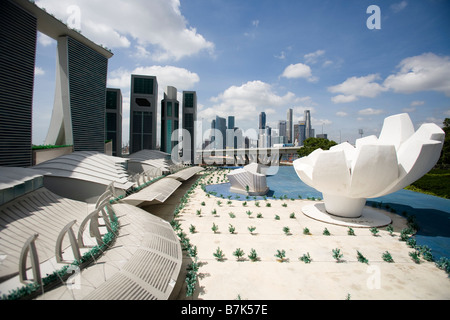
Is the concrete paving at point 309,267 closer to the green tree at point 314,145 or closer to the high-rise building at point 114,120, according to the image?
the green tree at point 314,145

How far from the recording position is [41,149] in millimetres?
20844

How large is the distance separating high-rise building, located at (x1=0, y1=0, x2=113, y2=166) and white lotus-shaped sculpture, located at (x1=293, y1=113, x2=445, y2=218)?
24318 mm

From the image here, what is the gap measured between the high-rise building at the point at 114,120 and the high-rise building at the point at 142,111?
9.05 feet

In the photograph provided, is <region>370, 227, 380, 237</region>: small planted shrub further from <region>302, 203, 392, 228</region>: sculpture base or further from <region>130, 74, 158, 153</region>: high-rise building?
<region>130, 74, 158, 153</region>: high-rise building

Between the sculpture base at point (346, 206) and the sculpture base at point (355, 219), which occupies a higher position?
the sculpture base at point (346, 206)

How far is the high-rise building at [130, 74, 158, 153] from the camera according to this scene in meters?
46.0

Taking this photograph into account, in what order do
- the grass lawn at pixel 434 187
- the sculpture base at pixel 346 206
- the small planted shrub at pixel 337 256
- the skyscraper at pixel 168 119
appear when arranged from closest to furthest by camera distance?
the small planted shrub at pixel 337 256
the sculpture base at pixel 346 206
the grass lawn at pixel 434 187
the skyscraper at pixel 168 119

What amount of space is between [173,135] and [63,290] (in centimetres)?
5211

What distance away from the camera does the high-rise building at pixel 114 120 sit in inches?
1698

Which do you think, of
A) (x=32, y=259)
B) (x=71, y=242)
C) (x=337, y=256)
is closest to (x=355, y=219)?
(x=337, y=256)

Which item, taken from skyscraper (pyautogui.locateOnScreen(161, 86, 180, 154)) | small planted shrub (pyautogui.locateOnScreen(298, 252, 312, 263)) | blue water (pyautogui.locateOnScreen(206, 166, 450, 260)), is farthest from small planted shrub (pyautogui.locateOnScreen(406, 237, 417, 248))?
skyscraper (pyautogui.locateOnScreen(161, 86, 180, 154))

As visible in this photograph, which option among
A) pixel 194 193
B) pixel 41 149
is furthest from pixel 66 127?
pixel 194 193

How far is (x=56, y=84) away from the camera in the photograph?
82.6 feet

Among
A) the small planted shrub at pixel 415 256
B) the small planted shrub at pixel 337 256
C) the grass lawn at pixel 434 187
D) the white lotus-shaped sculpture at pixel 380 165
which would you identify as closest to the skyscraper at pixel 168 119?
the white lotus-shaped sculpture at pixel 380 165
